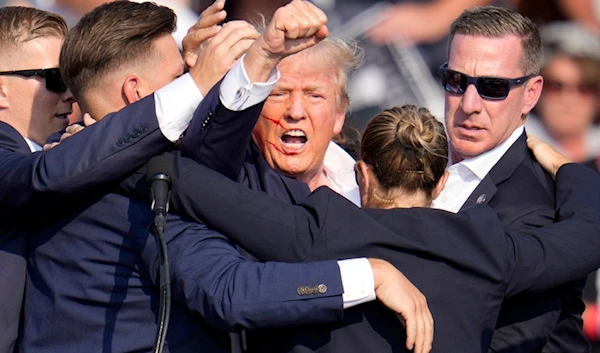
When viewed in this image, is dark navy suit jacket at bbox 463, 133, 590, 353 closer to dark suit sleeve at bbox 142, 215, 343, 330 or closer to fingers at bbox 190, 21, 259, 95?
dark suit sleeve at bbox 142, 215, 343, 330

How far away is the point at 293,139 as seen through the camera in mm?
3572

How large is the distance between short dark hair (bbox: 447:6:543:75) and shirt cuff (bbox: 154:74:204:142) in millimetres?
1267

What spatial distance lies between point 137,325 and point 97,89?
73 centimetres

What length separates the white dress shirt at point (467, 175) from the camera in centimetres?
351

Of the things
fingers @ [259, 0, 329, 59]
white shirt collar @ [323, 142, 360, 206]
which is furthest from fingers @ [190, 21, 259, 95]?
white shirt collar @ [323, 142, 360, 206]

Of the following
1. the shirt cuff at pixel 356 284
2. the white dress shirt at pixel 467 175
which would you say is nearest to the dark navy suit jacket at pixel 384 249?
the shirt cuff at pixel 356 284

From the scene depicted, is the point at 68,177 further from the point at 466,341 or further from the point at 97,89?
the point at 466,341

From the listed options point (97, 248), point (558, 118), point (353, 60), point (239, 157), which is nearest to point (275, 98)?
point (353, 60)

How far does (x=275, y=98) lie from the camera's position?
3531 millimetres

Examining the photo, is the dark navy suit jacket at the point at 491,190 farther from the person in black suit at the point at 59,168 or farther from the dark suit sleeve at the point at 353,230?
the person in black suit at the point at 59,168

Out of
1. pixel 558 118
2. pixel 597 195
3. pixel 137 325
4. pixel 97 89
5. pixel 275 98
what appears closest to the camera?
pixel 137 325

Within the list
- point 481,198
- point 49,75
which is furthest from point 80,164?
point 481,198

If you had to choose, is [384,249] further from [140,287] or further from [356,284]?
[140,287]

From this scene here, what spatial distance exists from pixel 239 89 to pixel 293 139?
0.88 m
